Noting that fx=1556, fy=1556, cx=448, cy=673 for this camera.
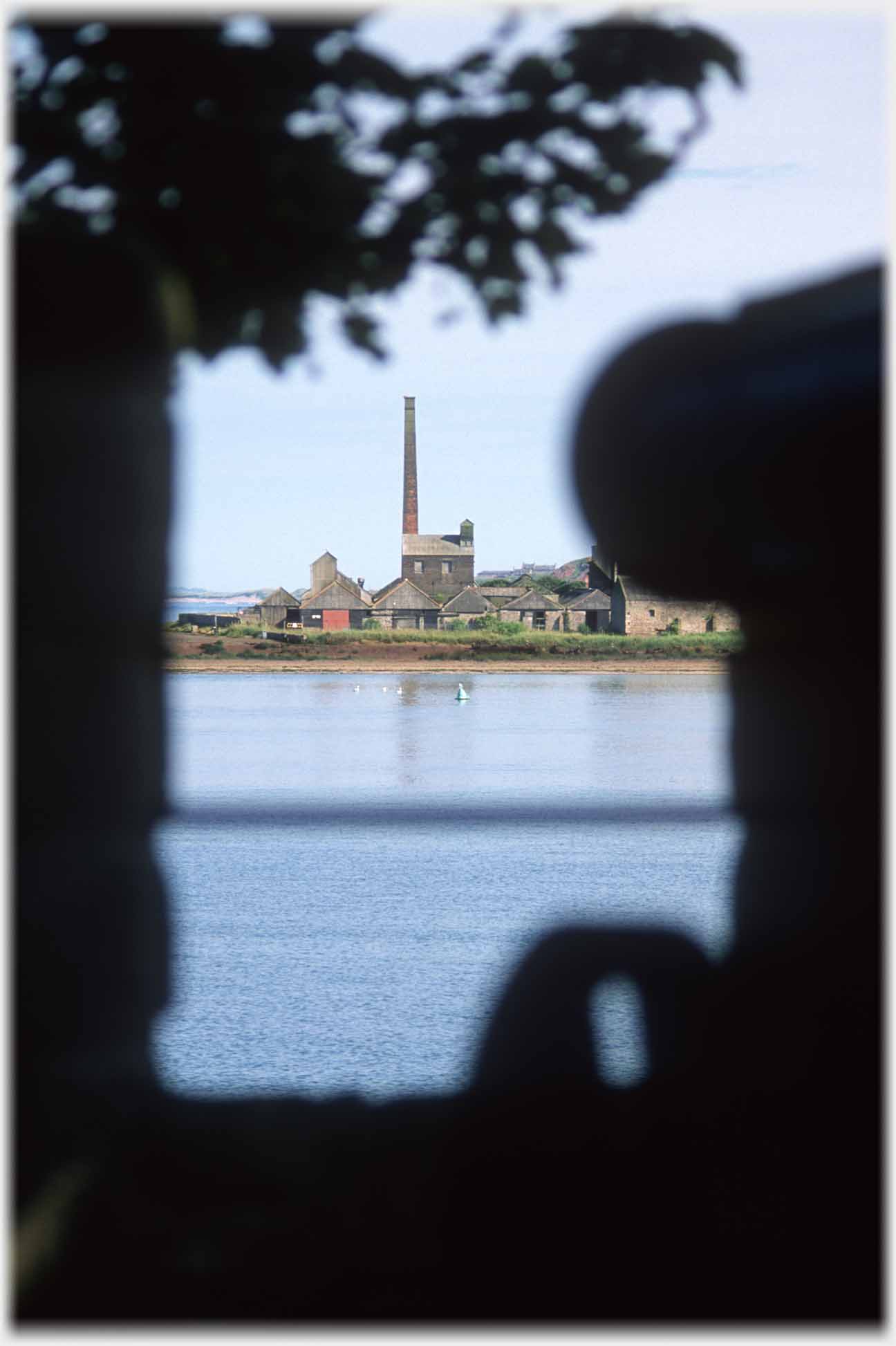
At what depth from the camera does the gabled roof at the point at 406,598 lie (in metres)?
44.1

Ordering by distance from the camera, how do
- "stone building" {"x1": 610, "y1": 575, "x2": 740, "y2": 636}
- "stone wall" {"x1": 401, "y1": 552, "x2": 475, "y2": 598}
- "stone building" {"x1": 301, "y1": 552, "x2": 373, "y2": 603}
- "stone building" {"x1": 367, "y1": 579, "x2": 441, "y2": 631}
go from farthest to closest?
1. "stone wall" {"x1": 401, "y1": 552, "x2": 475, "y2": 598}
2. "stone building" {"x1": 367, "y1": 579, "x2": 441, "y2": 631}
3. "stone building" {"x1": 301, "y1": 552, "x2": 373, "y2": 603}
4. "stone building" {"x1": 610, "y1": 575, "x2": 740, "y2": 636}

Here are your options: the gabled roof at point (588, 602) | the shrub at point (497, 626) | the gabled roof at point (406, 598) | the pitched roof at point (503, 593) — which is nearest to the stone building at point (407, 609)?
the gabled roof at point (406, 598)

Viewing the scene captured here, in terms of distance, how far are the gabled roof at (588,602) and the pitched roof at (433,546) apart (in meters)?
5.09

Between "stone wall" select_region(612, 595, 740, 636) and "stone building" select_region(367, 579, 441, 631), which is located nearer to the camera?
"stone wall" select_region(612, 595, 740, 636)

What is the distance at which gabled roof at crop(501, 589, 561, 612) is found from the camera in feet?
132

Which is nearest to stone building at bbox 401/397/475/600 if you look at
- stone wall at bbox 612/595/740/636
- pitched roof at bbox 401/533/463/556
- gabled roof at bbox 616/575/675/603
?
pitched roof at bbox 401/533/463/556

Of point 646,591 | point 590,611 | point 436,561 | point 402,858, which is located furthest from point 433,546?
point 646,591

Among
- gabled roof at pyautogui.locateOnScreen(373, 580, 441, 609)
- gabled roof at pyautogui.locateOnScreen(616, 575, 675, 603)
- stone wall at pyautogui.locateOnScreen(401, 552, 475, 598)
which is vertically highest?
stone wall at pyautogui.locateOnScreen(401, 552, 475, 598)

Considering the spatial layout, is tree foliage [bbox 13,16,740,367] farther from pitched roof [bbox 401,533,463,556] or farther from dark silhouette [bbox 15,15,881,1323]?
pitched roof [bbox 401,533,463,556]

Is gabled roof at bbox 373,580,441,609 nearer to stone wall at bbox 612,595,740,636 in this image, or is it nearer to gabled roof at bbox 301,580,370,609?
gabled roof at bbox 301,580,370,609

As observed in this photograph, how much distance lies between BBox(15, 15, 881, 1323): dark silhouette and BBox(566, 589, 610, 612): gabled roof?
107 ft

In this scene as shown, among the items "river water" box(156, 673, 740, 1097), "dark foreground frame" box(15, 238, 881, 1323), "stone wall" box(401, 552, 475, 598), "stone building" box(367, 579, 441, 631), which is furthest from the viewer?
"stone wall" box(401, 552, 475, 598)

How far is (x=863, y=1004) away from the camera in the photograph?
5.45ft

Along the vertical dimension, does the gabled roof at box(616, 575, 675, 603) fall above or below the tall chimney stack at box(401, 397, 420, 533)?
below
